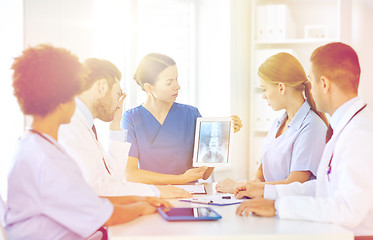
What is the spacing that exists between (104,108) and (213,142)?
607mm

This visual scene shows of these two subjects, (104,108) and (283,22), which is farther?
(283,22)

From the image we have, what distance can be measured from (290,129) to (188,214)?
0.90 metres

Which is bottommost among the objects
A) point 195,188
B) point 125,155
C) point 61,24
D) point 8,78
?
point 195,188

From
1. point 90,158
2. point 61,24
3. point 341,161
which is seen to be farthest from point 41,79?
point 61,24

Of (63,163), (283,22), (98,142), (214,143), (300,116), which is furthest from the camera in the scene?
(283,22)

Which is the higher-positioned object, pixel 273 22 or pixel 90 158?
pixel 273 22

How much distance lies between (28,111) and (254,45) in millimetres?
3850

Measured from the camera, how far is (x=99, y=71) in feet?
7.00

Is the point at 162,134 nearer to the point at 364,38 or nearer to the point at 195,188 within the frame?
the point at 195,188

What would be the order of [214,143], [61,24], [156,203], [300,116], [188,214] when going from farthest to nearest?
1. [61,24]
2. [214,143]
3. [300,116]
4. [156,203]
5. [188,214]

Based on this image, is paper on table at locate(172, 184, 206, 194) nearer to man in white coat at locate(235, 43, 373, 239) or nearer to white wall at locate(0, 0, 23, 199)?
man in white coat at locate(235, 43, 373, 239)

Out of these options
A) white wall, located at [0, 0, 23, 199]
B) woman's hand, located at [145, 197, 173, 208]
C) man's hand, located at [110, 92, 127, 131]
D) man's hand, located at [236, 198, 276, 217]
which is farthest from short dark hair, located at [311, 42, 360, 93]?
white wall, located at [0, 0, 23, 199]

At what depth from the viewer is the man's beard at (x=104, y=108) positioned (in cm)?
210

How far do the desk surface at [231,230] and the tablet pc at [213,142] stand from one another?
2.71 feet
